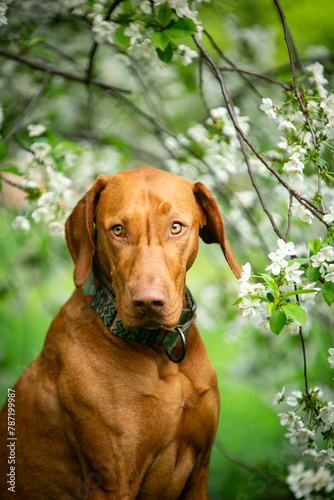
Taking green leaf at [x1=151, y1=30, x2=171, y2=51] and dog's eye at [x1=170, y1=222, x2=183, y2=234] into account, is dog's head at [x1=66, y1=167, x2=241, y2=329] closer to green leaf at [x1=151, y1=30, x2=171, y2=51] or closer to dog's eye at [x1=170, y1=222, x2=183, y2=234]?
dog's eye at [x1=170, y1=222, x2=183, y2=234]

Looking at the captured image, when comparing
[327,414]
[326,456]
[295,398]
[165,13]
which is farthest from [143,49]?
[326,456]

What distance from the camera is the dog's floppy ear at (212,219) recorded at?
2.58 m

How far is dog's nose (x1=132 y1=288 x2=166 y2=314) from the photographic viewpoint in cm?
204

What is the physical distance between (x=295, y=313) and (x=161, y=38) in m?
1.44

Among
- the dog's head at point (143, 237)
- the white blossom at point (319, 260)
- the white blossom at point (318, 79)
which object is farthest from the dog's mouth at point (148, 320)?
the white blossom at point (318, 79)

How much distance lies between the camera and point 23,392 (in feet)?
8.89

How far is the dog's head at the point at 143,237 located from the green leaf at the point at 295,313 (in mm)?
464

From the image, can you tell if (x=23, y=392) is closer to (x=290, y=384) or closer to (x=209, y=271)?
(x=290, y=384)

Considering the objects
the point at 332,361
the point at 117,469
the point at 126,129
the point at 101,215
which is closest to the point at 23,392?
the point at 117,469

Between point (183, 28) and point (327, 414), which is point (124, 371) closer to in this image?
point (327, 414)

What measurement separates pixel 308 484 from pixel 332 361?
1.19m

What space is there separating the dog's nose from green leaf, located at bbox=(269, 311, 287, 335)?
0.45m

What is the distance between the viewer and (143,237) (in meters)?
2.26

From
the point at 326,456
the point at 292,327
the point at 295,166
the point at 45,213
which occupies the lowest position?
the point at 326,456
